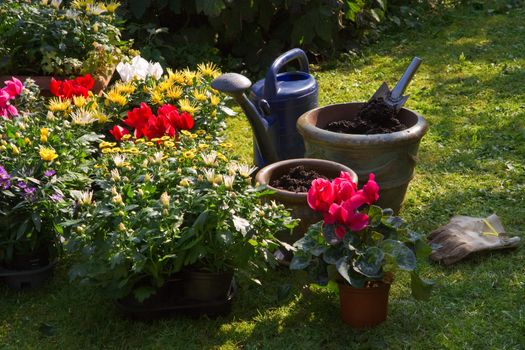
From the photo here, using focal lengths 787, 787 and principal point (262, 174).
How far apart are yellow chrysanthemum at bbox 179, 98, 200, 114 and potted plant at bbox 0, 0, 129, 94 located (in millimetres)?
919

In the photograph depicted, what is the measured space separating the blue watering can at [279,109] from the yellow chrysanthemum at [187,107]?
28 centimetres

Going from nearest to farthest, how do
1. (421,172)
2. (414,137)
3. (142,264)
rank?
(142,264), (414,137), (421,172)

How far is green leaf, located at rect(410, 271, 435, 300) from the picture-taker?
10.3 ft

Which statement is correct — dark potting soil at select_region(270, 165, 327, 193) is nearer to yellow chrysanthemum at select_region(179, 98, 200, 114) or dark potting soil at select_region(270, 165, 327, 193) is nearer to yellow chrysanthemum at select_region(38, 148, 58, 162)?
yellow chrysanthemum at select_region(179, 98, 200, 114)

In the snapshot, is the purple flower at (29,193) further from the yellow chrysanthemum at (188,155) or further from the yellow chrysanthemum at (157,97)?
the yellow chrysanthemum at (157,97)

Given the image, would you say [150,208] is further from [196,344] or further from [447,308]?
[447,308]

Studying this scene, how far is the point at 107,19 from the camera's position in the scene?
5.21 metres

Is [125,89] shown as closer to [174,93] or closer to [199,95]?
[174,93]

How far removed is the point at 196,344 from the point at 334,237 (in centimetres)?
70

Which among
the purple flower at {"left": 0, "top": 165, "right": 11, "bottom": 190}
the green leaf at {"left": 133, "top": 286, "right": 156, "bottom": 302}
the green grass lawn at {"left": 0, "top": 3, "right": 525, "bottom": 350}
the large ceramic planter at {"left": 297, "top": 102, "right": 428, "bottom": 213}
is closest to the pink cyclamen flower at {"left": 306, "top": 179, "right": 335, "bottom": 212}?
the green grass lawn at {"left": 0, "top": 3, "right": 525, "bottom": 350}

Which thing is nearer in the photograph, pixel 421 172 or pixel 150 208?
pixel 150 208

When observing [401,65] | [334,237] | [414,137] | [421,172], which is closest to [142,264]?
[334,237]

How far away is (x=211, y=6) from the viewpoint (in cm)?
633

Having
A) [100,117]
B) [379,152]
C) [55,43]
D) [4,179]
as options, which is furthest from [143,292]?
[55,43]
